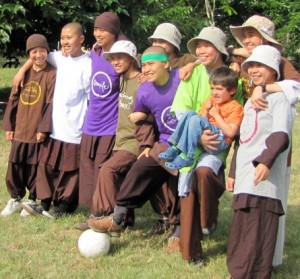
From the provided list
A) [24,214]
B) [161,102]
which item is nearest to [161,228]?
[161,102]

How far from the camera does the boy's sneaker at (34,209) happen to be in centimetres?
612

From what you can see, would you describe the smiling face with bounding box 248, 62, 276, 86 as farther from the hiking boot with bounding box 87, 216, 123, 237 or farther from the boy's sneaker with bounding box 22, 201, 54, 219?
the boy's sneaker with bounding box 22, 201, 54, 219

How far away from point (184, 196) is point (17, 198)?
228 cm

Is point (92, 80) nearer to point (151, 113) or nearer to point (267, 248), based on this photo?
point (151, 113)

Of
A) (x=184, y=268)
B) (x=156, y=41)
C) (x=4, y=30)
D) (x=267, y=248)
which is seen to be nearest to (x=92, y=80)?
(x=156, y=41)

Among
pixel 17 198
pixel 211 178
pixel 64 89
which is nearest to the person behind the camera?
pixel 211 178

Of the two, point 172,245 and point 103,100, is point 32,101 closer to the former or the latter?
point 103,100

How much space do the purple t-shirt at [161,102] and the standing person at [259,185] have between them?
934 millimetres

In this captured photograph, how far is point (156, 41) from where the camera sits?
5320 mm

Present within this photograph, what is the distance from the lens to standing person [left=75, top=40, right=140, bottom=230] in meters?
5.27

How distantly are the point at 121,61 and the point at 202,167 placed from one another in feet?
4.33

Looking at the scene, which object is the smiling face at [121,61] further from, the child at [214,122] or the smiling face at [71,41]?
the child at [214,122]

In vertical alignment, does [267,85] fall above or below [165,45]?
below

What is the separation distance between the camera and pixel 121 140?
5.41 m
